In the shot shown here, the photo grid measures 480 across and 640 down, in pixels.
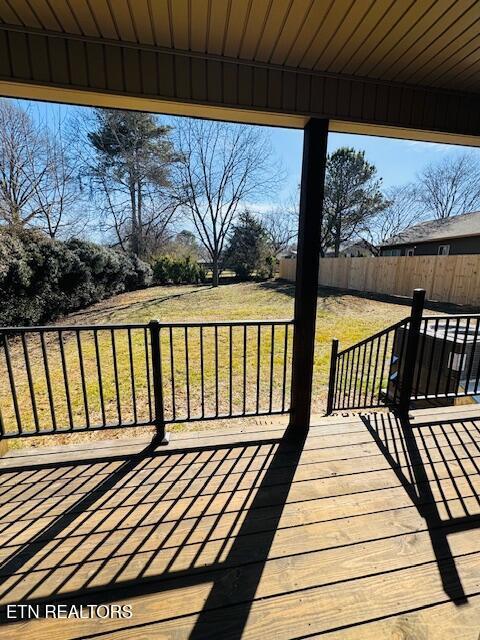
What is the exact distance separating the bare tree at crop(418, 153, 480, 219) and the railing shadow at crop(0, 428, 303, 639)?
22.4 meters

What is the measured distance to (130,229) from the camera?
14.4 metres

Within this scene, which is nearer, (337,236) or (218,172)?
(218,172)

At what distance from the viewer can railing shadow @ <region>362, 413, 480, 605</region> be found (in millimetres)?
1465

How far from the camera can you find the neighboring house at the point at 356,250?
19.0 metres

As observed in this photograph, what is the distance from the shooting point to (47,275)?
682cm

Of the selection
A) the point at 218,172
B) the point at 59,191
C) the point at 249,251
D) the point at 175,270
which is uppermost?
the point at 218,172

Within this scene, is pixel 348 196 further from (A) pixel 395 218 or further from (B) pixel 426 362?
(B) pixel 426 362

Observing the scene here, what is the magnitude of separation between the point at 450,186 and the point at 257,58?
22.5 m

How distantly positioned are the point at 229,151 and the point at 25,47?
525 inches

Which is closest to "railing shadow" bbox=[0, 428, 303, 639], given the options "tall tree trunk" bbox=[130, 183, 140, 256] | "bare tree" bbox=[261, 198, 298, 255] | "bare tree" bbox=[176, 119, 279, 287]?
"bare tree" bbox=[176, 119, 279, 287]

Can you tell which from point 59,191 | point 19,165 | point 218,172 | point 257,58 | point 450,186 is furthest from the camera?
point 450,186

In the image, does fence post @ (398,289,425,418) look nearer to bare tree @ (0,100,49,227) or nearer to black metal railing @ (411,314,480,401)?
black metal railing @ (411,314,480,401)

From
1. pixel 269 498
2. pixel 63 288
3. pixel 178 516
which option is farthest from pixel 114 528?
pixel 63 288

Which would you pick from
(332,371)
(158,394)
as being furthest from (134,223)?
(158,394)
